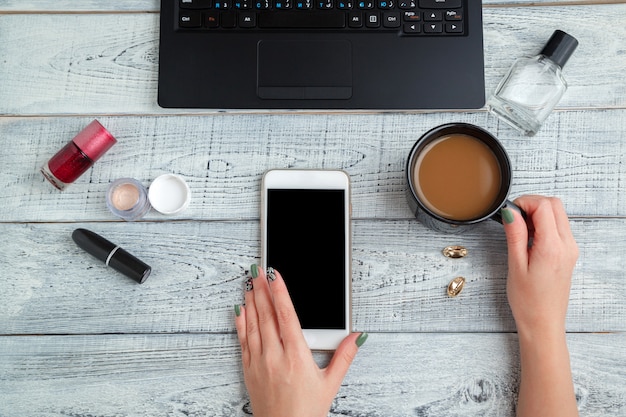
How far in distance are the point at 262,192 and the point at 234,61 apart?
197 mm

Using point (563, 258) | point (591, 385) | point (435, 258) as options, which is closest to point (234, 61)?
point (435, 258)

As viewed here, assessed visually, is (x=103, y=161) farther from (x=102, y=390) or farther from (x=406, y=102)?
(x=406, y=102)

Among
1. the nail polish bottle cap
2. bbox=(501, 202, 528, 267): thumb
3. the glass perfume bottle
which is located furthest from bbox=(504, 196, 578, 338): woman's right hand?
the nail polish bottle cap

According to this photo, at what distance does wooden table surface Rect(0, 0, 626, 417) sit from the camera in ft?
2.46

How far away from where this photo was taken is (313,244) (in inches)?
29.8

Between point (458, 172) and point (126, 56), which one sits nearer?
point (458, 172)

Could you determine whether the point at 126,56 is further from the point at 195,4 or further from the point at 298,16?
the point at 298,16

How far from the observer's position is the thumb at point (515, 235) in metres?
0.70

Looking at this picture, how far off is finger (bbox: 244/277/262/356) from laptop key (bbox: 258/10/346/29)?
37 centimetres

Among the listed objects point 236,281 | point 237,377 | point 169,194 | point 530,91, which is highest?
point 530,91

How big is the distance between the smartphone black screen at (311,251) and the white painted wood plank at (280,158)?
0.04m

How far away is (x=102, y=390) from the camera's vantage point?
75cm

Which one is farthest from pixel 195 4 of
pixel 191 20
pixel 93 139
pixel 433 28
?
pixel 433 28

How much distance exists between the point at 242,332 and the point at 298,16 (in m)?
0.46
